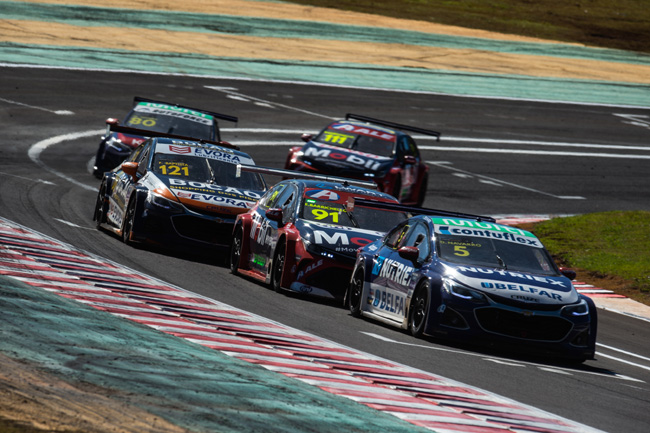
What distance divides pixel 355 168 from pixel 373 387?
13919mm

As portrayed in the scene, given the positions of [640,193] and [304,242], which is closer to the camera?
[304,242]

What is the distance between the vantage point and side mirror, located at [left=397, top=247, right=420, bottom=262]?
1210 centimetres

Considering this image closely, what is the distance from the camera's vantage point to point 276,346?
945cm

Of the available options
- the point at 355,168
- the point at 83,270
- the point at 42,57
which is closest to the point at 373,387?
the point at 83,270

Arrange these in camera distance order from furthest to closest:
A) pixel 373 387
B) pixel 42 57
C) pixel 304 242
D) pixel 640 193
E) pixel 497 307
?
pixel 42 57
pixel 640 193
pixel 304 242
pixel 497 307
pixel 373 387

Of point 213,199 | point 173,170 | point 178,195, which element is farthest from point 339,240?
point 173,170

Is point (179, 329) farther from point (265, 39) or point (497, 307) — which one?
point (265, 39)

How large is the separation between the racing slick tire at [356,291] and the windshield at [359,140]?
968cm

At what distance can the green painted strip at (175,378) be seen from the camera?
21.3 feet

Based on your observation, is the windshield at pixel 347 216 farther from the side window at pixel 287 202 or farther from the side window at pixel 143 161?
the side window at pixel 143 161

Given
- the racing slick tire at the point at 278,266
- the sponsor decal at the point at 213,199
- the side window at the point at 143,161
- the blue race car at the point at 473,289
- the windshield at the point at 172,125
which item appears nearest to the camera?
the blue race car at the point at 473,289

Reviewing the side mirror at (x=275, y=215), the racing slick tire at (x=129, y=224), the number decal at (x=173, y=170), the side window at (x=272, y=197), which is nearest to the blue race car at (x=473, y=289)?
the side mirror at (x=275, y=215)

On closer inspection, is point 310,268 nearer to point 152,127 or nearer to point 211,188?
point 211,188

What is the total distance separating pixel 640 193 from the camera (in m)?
30.0
